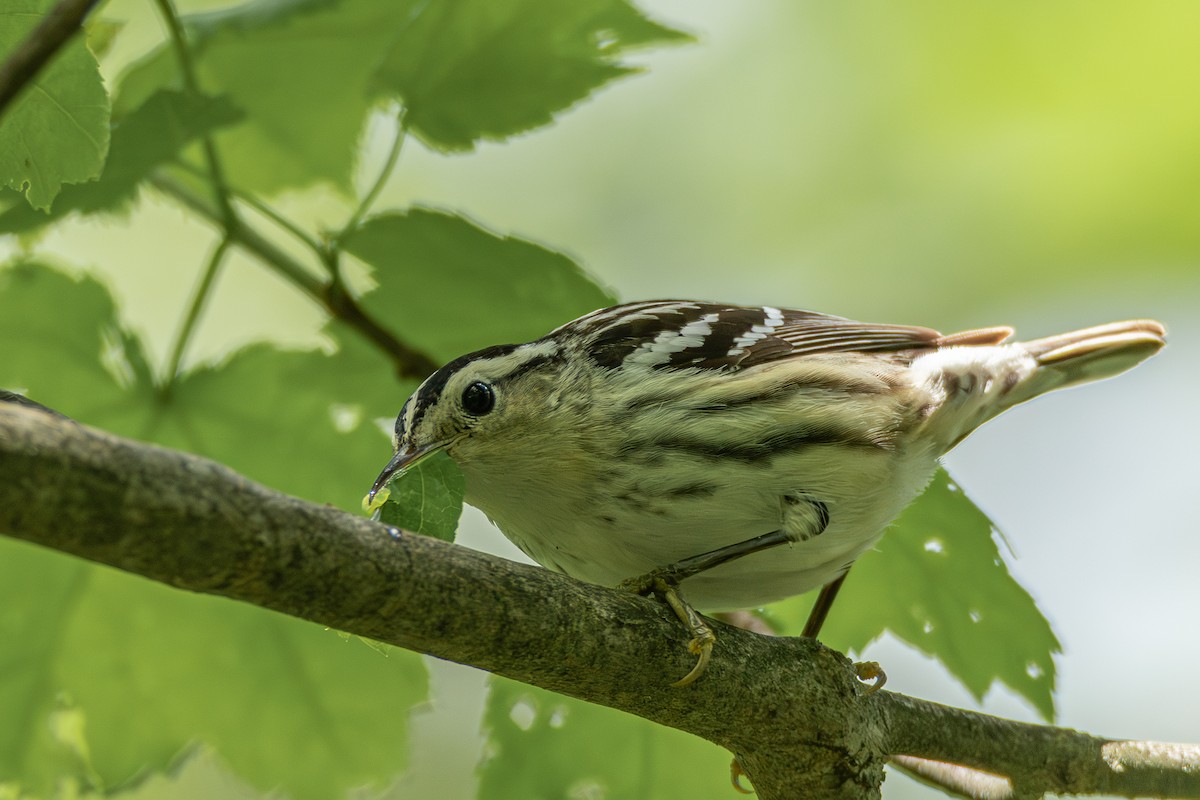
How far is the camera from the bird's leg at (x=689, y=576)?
2092mm

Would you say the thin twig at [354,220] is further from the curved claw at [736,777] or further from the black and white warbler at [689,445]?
the curved claw at [736,777]

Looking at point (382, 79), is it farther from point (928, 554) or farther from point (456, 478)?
point (928, 554)

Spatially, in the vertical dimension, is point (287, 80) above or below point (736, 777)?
above

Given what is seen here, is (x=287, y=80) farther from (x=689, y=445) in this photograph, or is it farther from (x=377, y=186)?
(x=689, y=445)

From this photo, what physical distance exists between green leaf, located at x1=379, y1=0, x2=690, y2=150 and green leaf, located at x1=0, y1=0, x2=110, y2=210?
3.01ft

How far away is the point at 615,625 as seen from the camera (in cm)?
197

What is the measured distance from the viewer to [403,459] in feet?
8.40

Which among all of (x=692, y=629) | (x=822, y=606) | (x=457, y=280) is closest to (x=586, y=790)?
(x=822, y=606)

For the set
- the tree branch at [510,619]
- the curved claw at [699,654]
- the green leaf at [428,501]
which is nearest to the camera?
the tree branch at [510,619]

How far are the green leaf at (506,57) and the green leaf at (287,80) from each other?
0.16 m

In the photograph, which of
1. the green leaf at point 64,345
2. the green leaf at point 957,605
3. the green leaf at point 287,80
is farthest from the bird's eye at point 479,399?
the green leaf at point 957,605

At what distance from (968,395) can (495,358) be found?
133cm

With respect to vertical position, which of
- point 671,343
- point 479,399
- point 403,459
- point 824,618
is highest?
point 671,343

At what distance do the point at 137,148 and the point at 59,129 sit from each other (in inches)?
24.2
